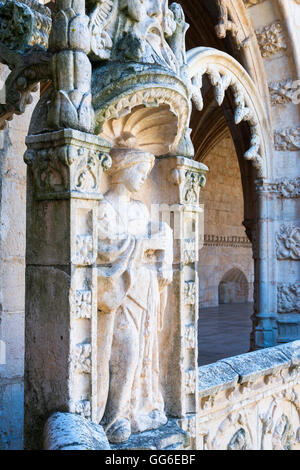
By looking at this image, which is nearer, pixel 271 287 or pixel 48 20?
pixel 48 20

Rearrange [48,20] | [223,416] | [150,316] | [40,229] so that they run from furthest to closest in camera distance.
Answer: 1. [223,416]
2. [48,20]
3. [150,316]
4. [40,229]

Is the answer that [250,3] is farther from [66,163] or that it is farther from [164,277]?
[66,163]

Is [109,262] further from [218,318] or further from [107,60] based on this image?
[218,318]

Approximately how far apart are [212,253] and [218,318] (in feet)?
10.5

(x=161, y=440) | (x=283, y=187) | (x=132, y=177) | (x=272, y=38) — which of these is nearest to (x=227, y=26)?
(x=272, y=38)

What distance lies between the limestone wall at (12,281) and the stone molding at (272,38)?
11.9 ft

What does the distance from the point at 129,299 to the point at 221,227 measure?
12223 mm

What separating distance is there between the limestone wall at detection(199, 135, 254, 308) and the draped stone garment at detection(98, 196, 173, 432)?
1077 cm

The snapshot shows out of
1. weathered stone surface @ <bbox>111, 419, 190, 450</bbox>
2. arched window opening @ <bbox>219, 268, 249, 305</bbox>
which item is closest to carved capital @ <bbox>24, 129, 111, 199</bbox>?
weathered stone surface @ <bbox>111, 419, 190, 450</bbox>

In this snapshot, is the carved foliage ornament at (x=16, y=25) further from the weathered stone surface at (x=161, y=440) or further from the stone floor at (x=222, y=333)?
the stone floor at (x=222, y=333)

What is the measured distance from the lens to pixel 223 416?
3.95 metres

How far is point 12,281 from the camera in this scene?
3.31 meters

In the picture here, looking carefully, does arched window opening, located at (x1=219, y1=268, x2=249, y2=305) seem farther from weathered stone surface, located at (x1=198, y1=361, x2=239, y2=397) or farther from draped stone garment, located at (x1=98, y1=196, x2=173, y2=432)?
draped stone garment, located at (x1=98, y1=196, x2=173, y2=432)

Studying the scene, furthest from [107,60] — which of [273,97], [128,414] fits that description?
[273,97]
